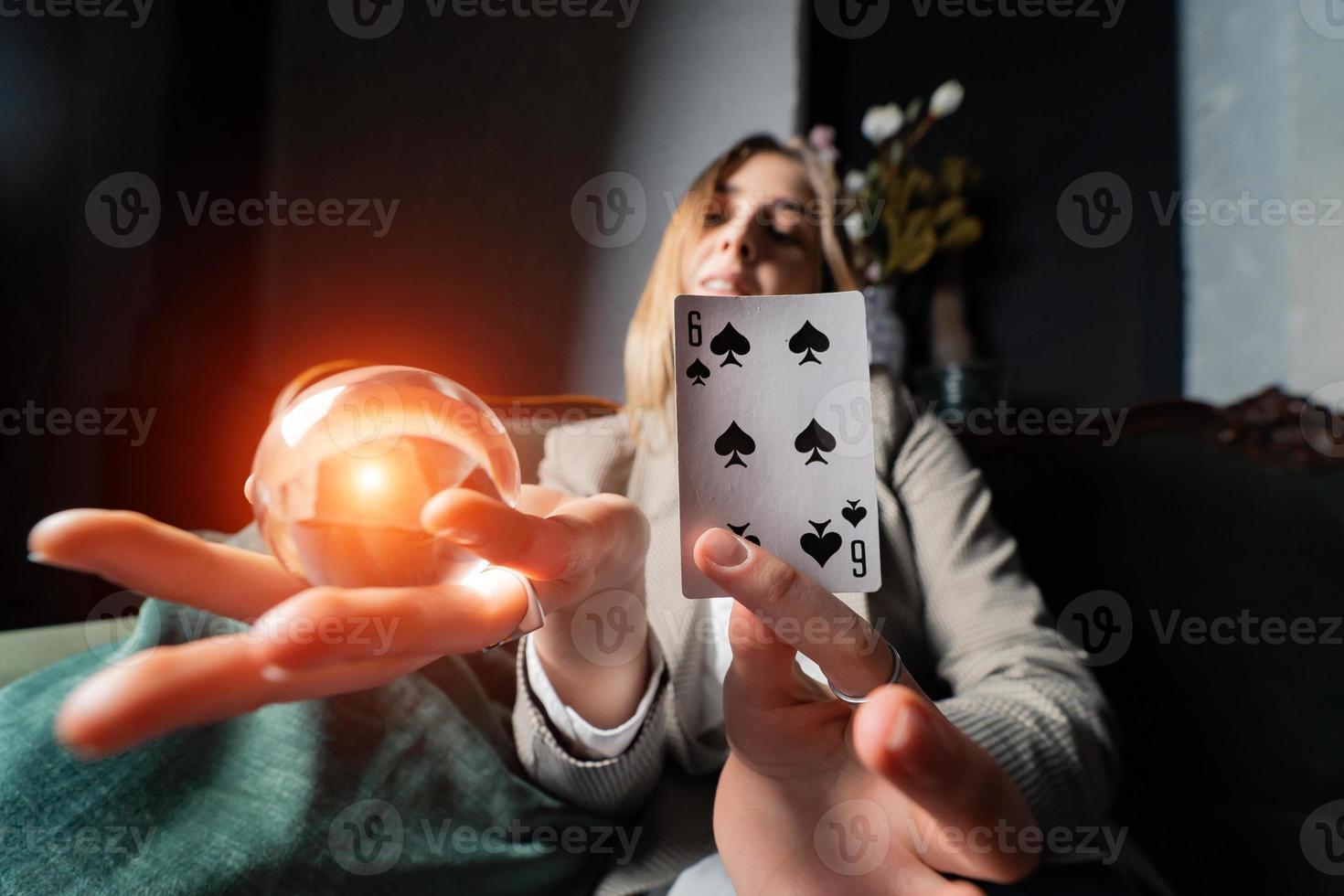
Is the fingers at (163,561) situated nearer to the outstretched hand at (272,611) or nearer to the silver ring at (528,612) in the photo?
the outstretched hand at (272,611)

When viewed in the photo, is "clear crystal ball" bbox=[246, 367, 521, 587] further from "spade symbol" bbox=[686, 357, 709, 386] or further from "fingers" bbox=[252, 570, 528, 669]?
"spade symbol" bbox=[686, 357, 709, 386]

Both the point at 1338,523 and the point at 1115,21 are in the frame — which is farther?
the point at 1115,21

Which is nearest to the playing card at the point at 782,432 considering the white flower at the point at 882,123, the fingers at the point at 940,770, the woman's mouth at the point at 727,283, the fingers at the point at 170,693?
the fingers at the point at 940,770

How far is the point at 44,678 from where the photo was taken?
92 cm

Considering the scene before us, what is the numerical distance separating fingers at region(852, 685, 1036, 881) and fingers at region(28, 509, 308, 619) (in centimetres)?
45

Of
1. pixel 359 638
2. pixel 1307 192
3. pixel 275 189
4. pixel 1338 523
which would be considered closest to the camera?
pixel 359 638

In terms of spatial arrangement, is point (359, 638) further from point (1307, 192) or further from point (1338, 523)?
point (1307, 192)

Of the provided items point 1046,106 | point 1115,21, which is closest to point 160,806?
point 1046,106

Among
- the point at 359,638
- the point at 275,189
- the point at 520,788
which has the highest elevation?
the point at 275,189

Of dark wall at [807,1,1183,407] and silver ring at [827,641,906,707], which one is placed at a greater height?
dark wall at [807,1,1183,407]

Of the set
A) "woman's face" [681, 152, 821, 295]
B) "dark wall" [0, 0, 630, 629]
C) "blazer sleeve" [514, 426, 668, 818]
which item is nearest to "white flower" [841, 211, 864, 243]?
"woman's face" [681, 152, 821, 295]

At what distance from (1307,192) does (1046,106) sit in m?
0.84

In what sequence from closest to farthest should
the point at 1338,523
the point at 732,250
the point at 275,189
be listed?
the point at 1338,523, the point at 732,250, the point at 275,189

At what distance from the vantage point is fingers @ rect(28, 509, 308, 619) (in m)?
0.49
